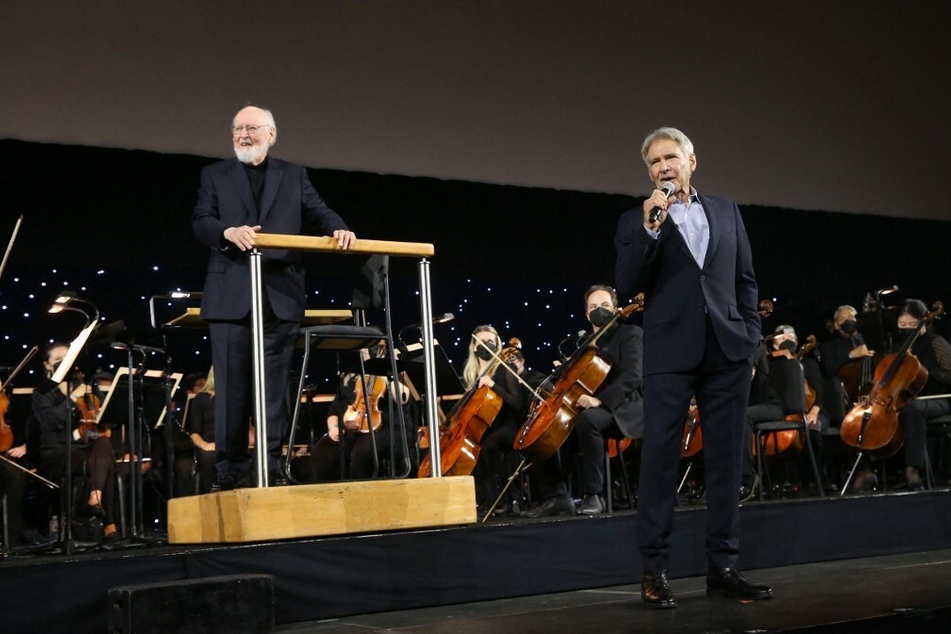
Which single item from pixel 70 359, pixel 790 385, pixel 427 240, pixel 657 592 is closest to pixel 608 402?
pixel 790 385

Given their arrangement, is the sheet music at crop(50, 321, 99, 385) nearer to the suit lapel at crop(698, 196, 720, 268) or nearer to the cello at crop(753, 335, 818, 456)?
the suit lapel at crop(698, 196, 720, 268)

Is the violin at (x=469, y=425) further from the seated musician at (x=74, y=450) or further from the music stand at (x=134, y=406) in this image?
the seated musician at (x=74, y=450)

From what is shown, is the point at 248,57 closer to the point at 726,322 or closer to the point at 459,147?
the point at 459,147

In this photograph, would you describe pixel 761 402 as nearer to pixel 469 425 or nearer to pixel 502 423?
pixel 502 423

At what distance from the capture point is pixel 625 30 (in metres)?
6.56

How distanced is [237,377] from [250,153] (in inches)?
30.3

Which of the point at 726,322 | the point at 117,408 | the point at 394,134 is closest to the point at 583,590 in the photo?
the point at 726,322

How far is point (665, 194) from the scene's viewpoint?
2666 mm

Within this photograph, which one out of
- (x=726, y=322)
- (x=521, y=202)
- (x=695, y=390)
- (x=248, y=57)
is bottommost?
(x=695, y=390)

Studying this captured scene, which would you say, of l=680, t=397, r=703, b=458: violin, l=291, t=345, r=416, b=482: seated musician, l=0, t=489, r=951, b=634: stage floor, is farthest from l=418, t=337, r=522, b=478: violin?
l=0, t=489, r=951, b=634: stage floor

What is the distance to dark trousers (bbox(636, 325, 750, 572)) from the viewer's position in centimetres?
279

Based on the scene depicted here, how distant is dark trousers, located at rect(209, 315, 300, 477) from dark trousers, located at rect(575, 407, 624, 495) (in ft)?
6.56

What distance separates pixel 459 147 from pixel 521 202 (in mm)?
930

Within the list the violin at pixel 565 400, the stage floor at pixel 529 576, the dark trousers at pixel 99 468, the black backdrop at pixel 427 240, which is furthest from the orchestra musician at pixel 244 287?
the dark trousers at pixel 99 468
